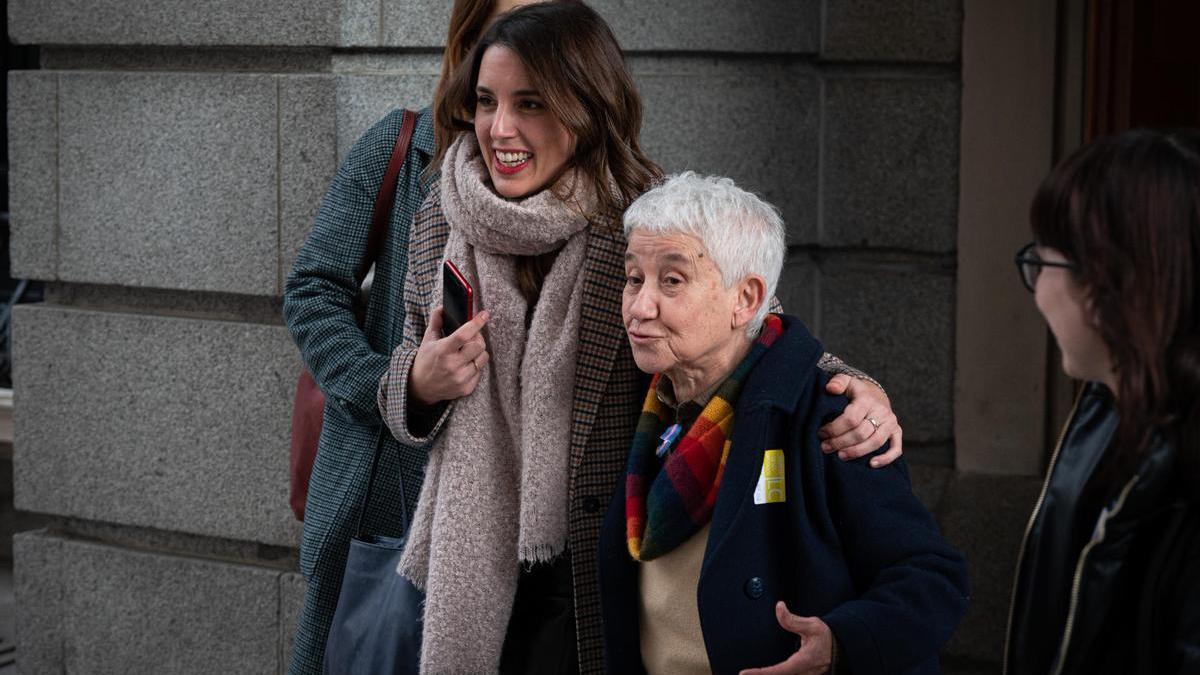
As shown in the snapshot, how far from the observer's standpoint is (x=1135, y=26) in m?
4.62

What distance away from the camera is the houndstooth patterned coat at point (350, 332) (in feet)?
10.2

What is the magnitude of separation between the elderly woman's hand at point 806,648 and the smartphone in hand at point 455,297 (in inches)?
32.5

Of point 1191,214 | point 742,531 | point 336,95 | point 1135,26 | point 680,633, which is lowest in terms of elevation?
point 680,633

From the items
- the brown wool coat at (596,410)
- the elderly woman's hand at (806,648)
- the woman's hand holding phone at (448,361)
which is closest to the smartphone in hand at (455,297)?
the woman's hand holding phone at (448,361)

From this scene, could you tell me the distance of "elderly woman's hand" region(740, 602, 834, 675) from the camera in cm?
238

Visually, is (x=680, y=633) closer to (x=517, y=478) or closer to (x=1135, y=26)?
(x=517, y=478)

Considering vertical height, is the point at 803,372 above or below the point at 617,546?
above

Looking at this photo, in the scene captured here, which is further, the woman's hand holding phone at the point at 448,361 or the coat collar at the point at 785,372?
the woman's hand holding phone at the point at 448,361

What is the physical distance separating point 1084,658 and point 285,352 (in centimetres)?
313

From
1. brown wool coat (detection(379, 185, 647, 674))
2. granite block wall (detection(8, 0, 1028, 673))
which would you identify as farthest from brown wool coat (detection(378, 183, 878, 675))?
granite block wall (detection(8, 0, 1028, 673))

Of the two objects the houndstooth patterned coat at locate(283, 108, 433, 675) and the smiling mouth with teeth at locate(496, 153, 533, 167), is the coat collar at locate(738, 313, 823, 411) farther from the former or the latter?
the houndstooth patterned coat at locate(283, 108, 433, 675)

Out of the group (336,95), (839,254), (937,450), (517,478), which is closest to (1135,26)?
(839,254)

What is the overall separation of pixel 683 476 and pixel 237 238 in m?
2.55

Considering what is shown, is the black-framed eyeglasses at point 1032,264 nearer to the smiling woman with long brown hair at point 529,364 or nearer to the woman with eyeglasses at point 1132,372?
the woman with eyeglasses at point 1132,372
